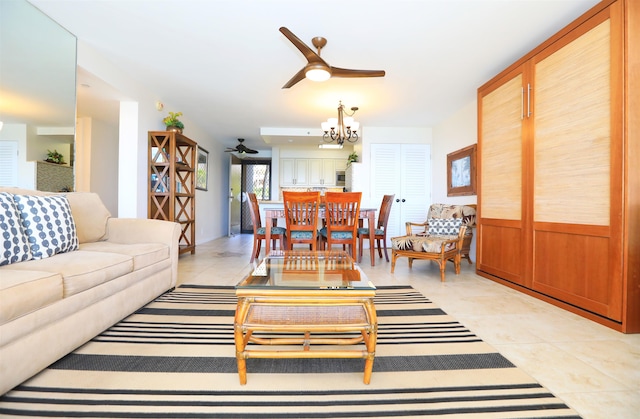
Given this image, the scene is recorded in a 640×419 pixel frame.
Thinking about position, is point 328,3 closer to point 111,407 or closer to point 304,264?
point 304,264

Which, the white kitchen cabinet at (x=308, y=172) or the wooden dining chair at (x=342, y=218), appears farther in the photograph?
→ the white kitchen cabinet at (x=308, y=172)

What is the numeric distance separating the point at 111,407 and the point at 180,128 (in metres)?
3.85

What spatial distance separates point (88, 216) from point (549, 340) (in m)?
3.34

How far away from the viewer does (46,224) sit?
1.78 metres

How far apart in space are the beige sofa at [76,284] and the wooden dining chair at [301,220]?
136 centimetres

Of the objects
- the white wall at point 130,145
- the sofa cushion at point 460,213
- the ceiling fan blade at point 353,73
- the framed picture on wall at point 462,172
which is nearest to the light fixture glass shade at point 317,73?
the ceiling fan blade at point 353,73

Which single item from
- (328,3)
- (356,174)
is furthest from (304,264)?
(356,174)

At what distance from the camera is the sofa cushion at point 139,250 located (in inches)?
78.4

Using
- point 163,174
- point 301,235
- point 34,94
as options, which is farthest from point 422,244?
point 34,94

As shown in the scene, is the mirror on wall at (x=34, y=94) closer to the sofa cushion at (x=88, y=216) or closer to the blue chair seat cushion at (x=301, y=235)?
the sofa cushion at (x=88, y=216)

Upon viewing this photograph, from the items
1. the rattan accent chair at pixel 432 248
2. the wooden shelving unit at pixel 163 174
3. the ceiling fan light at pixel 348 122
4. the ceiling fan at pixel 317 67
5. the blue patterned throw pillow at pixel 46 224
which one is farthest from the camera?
the ceiling fan light at pixel 348 122

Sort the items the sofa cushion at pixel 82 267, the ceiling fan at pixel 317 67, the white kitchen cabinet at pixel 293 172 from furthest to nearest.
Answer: the white kitchen cabinet at pixel 293 172 → the ceiling fan at pixel 317 67 → the sofa cushion at pixel 82 267

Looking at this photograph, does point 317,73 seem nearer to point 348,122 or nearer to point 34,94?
point 348,122

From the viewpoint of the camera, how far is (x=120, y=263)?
1774 mm
